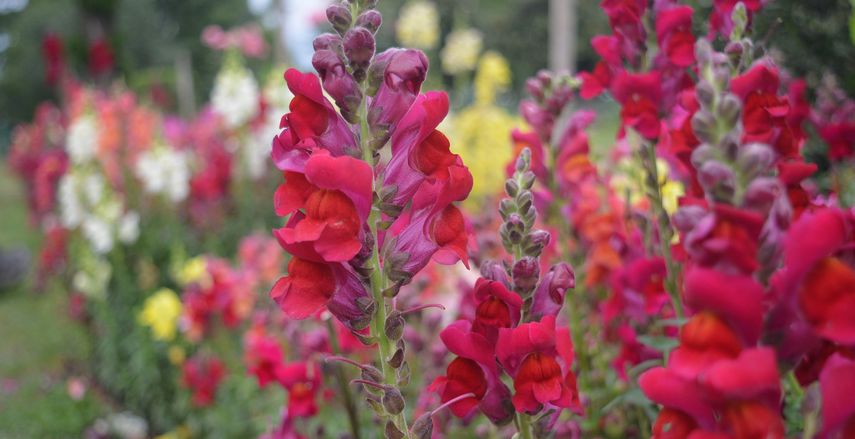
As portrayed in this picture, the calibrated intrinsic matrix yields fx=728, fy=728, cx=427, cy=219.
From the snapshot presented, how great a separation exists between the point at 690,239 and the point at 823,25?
2.23m

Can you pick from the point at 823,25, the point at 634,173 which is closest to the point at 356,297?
the point at 634,173

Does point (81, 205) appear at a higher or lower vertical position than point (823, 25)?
lower

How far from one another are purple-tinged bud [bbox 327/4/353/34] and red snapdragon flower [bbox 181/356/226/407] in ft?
8.47

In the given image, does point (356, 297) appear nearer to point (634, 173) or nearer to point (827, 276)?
point (827, 276)

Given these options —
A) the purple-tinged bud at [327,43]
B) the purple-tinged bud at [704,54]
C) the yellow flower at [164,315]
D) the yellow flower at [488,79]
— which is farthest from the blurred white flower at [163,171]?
the purple-tinged bud at [704,54]

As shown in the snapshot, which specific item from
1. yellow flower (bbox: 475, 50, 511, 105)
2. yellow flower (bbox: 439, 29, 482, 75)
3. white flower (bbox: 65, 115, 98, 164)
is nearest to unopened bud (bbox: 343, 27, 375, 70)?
white flower (bbox: 65, 115, 98, 164)

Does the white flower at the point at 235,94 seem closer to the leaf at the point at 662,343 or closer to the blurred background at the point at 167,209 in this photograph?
the blurred background at the point at 167,209

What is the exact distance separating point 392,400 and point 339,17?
1.41 feet

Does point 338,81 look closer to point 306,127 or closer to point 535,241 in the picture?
point 306,127

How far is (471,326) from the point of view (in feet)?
2.87

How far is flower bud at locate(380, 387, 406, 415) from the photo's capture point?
2.64 feet

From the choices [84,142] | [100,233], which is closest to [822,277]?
[100,233]

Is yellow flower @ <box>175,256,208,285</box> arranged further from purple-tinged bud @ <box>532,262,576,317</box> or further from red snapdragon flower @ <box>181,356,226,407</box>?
purple-tinged bud @ <box>532,262,576,317</box>

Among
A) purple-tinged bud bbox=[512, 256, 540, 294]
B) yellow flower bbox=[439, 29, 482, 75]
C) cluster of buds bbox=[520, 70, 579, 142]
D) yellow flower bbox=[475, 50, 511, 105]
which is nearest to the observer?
purple-tinged bud bbox=[512, 256, 540, 294]
